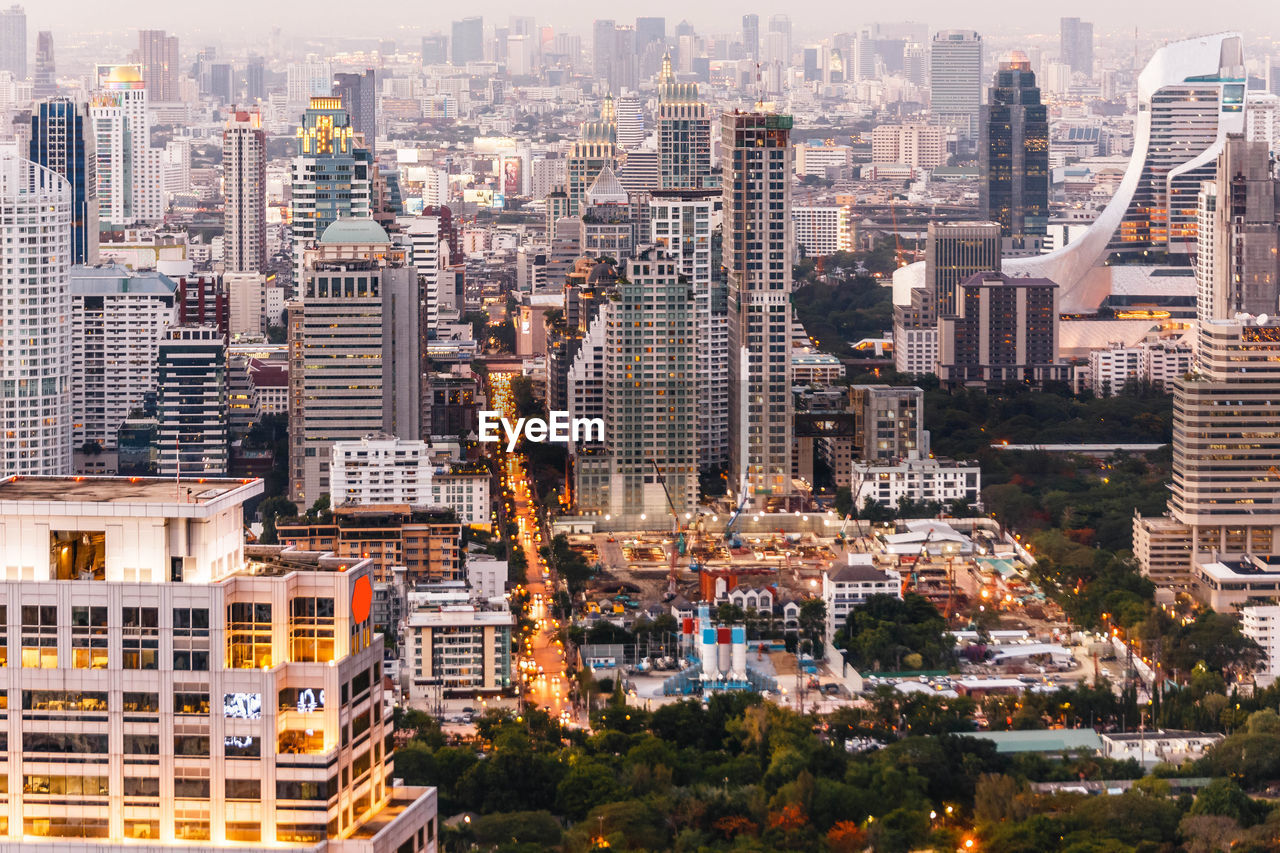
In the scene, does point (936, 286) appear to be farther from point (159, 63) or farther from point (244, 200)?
point (159, 63)

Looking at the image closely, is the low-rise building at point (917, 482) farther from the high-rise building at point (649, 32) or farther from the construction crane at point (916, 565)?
the high-rise building at point (649, 32)

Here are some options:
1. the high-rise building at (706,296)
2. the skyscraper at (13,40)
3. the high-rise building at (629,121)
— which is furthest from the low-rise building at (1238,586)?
the high-rise building at (629,121)

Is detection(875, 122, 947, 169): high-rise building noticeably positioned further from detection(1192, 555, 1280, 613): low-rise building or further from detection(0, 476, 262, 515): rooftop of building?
detection(0, 476, 262, 515): rooftop of building

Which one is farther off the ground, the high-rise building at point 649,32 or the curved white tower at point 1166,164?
the high-rise building at point 649,32

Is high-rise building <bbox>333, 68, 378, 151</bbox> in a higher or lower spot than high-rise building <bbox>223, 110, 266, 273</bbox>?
higher

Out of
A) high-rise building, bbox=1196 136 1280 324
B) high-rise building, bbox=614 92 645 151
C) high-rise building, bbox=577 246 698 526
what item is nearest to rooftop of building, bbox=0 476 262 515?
high-rise building, bbox=577 246 698 526

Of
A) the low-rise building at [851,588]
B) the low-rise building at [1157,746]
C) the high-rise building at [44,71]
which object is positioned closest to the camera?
the low-rise building at [1157,746]

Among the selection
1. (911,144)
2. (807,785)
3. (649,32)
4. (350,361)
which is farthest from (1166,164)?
(807,785)
